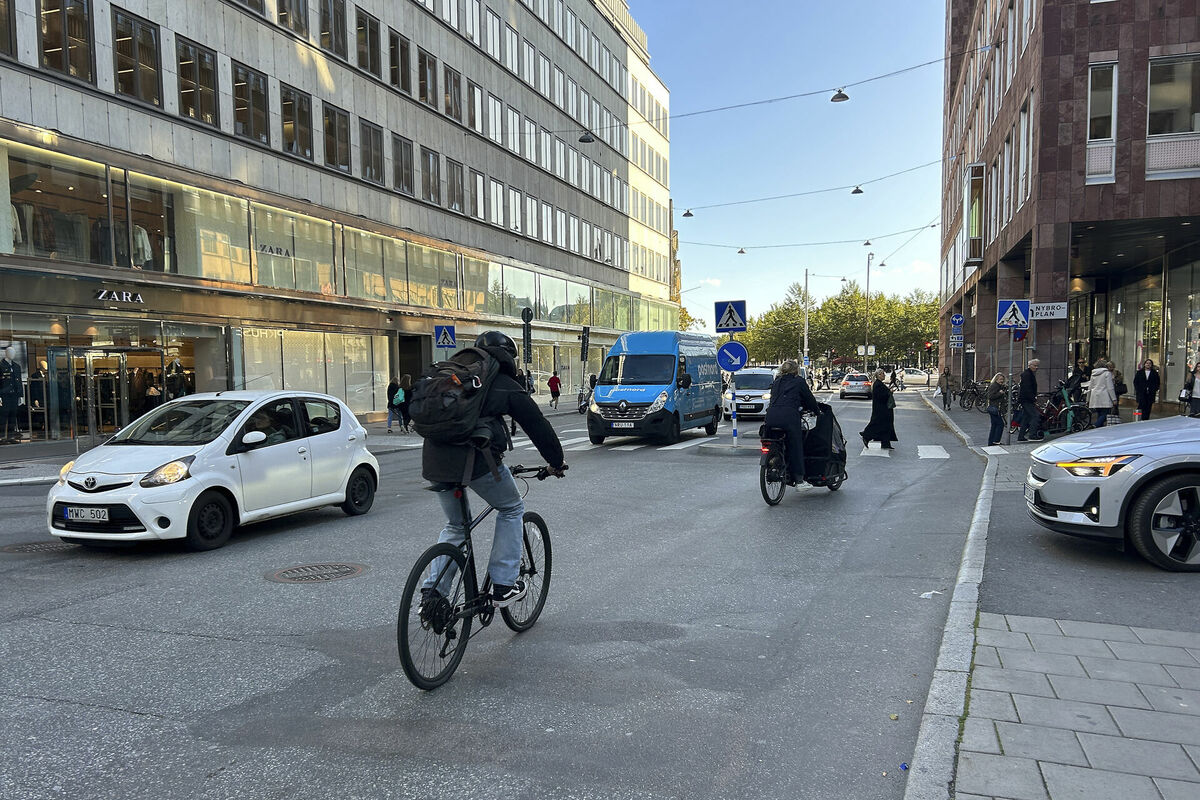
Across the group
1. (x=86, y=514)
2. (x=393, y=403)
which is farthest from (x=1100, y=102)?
(x=86, y=514)

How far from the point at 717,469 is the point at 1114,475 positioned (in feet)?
25.1

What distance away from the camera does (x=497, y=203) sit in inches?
1385

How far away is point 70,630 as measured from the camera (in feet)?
16.7

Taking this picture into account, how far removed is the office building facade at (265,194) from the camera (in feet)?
56.1

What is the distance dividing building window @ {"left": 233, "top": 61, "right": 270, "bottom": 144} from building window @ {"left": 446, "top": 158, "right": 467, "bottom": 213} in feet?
31.3

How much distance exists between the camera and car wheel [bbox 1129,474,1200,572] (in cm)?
627

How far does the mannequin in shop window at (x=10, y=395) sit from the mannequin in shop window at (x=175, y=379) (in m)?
3.19

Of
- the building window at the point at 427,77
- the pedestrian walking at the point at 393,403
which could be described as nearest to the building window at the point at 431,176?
the building window at the point at 427,77

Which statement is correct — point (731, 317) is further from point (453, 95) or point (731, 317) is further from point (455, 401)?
point (453, 95)

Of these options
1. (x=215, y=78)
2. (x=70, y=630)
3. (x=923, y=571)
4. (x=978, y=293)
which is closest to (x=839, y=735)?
(x=923, y=571)

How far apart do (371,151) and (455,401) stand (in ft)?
83.2

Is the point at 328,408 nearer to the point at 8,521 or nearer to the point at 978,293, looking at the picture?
the point at 8,521

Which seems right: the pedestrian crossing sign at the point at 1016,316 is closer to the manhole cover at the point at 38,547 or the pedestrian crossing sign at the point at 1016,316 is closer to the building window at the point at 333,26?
the manhole cover at the point at 38,547

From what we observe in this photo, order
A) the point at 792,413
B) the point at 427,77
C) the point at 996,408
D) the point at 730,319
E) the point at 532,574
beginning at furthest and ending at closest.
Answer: the point at 427,77 → the point at 730,319 → the point at 996,408 → the point at 792,413 → the point at 532,574
